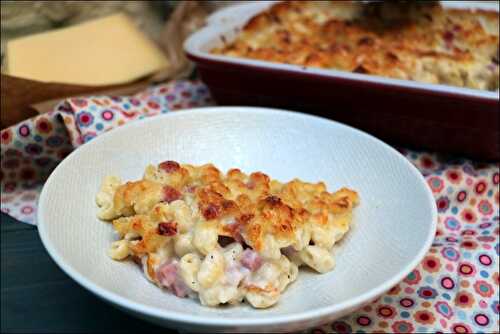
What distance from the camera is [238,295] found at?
0.70 meters

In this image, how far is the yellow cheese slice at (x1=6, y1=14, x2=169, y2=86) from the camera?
1.36 metres

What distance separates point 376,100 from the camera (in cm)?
106

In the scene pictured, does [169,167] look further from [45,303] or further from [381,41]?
[381,41]

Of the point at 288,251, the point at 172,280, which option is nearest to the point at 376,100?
the point at 288,251

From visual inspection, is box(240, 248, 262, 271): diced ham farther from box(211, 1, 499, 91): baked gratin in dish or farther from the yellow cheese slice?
the yellow cheese slice

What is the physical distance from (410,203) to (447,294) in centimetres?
17

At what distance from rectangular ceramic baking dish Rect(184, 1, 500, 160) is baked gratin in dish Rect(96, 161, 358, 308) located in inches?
10.7

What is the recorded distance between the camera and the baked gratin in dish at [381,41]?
3.78ft

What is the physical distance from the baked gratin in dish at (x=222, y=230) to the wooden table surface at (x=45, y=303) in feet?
0.47

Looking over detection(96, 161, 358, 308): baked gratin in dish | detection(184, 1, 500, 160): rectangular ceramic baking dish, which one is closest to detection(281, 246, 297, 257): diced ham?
detection(96, 161, 358, 308): baked gratin in dish

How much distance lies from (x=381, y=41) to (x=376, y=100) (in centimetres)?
25

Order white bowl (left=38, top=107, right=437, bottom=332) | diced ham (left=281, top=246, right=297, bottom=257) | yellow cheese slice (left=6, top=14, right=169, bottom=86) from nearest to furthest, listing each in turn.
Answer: white bowl (left=38, top=107, right=437, bottom=332), diced ham (left=281, top=246, right=297, bottom=257), yellow cheese slice (left=6, top=14, right=169, bottom=86)

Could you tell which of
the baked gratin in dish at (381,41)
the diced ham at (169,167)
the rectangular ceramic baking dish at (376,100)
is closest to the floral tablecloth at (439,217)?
the rectangular ceramic baking dish at (376,100)

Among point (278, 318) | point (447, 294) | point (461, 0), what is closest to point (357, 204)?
point (447, 294)
